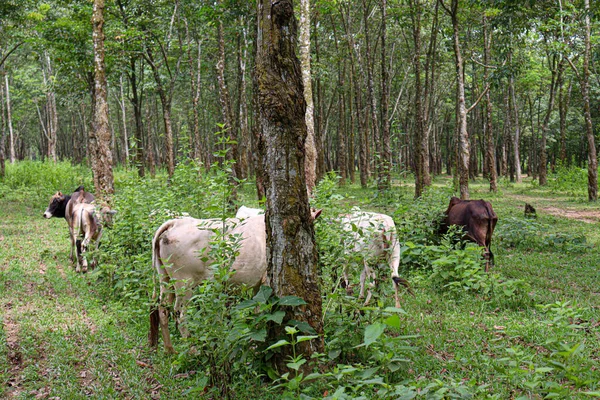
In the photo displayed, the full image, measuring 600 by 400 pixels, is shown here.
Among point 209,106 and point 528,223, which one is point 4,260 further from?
point 209,106

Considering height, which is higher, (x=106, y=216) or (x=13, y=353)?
(x=106, y=216)

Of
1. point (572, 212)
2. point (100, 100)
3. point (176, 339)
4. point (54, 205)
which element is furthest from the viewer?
point (572, 212)

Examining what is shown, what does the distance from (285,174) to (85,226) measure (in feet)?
23.0

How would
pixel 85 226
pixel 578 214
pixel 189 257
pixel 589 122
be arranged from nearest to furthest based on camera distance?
1. pixel 189 257
2. pixel 85 226
3. pixel 578 214
4. pixel 589 122

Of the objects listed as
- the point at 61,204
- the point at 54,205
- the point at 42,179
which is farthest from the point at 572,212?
the point at 42,179

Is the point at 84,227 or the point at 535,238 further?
the point at 535,238

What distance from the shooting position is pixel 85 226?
393 inches

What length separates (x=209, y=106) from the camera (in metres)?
40.0

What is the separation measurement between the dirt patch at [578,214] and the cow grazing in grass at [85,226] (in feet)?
41.4

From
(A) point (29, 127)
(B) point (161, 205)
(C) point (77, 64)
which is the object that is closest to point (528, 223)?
(B) point (161, 205)

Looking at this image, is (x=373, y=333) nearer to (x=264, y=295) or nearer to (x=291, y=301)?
(x=291, y=301)

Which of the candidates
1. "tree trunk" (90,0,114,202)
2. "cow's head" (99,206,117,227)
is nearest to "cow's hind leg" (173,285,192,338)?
"cow's head" (99,206,117,227)

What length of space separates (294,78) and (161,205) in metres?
4.96

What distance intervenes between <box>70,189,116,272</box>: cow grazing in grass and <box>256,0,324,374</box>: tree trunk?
6.08 metres
